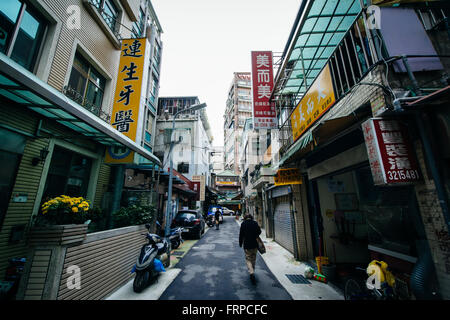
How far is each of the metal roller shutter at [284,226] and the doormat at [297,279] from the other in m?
2.59

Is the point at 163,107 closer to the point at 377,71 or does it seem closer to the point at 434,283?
the point at 377,71

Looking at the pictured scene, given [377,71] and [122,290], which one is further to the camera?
[122,290]

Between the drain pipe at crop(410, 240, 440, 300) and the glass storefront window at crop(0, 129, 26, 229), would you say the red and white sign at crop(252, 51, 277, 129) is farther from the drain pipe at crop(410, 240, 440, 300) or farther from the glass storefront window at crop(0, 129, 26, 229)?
the glass storefront window at crop(0, 129, 26, 229)

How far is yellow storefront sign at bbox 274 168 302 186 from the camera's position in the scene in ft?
22.4

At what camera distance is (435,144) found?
257 cm

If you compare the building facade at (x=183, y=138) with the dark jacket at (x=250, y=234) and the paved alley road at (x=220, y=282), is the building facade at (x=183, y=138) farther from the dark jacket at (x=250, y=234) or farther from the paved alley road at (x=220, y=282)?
the dark jacket at (x=250, y=234)

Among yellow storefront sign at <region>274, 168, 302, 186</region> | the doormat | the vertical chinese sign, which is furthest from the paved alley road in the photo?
the vertical chinese sign

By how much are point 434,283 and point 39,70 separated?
10.4 meters

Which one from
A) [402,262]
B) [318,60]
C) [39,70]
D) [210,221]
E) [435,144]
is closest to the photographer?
[435,144]

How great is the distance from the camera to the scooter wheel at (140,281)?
4.02 metres

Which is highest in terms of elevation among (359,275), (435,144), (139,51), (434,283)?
(139,51)

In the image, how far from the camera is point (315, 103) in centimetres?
543

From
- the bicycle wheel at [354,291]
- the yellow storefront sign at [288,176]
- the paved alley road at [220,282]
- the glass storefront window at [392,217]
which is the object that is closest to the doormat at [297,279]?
the paved alley road at [220,282]
